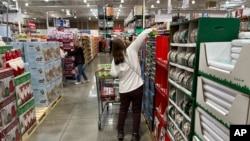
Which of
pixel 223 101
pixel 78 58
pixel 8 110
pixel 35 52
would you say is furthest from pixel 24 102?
pixel 78 58

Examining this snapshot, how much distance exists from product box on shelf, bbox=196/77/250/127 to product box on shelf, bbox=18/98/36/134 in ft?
10.3

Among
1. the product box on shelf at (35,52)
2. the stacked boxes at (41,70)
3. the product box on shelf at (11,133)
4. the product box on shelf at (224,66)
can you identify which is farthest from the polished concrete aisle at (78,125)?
the product box on shelf at (224,66)

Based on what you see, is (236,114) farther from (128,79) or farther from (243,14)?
(243,14)

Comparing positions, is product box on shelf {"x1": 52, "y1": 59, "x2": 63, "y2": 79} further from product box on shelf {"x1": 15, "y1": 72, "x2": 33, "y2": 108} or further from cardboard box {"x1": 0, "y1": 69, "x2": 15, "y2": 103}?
cardboard box {"x1": 0, "y1": 69, "x2": 15, "y2": 103}

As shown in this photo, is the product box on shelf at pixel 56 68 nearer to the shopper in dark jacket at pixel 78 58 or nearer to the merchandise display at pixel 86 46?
the shopper in dark jacket at pixel 78 58

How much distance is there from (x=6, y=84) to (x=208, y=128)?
2.68 metres

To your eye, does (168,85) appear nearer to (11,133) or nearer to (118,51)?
(118,51)

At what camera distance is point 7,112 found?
2830 millimetres

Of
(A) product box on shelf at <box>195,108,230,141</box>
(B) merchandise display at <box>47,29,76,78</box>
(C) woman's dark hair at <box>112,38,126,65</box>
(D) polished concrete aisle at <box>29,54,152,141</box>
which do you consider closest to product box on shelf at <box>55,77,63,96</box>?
(D) polished concrete aisle at <box>29,54,152,141</box>

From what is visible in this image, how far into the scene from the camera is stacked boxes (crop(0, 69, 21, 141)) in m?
2.72

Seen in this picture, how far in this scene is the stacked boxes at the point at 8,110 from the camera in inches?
107

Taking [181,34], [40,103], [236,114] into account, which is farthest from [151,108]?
[40,103]

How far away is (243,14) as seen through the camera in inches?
242

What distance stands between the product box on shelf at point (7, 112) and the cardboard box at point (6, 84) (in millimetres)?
73
